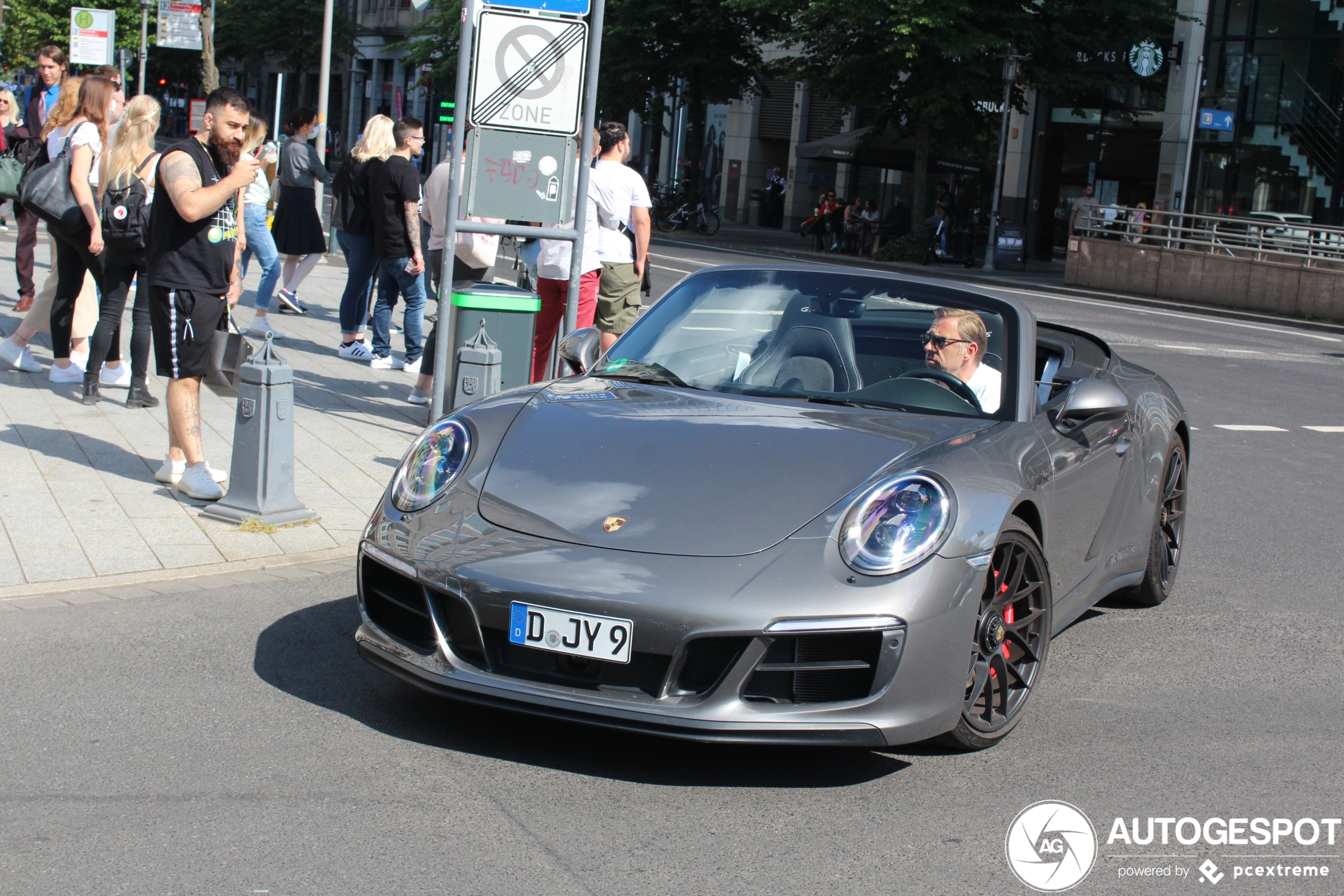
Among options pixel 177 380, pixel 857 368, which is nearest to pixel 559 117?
pixel 177 380

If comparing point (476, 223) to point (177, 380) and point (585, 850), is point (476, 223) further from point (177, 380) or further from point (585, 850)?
point (585, 850)

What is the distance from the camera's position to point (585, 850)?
10.8 ft

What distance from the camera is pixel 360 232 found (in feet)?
36.0

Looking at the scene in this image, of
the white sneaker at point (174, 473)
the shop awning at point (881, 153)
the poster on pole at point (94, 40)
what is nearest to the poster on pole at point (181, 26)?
the poster on pole at point (94, 40)

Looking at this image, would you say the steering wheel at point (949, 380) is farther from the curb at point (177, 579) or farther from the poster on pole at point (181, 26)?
the poster on pole at point (181, 26)

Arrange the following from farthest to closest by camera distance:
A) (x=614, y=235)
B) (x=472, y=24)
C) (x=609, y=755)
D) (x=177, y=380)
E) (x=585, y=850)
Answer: (x=614, y=235) → (x=472, y=24) → (x=177, y=380) → (x=609, y=755) → (x=585, y=850)

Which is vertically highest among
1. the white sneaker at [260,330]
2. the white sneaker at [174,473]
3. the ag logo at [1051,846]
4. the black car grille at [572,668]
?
the white sneaker at [260,330]

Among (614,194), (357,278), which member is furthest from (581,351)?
(357,278)

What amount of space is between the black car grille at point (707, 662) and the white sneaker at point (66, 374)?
678cm

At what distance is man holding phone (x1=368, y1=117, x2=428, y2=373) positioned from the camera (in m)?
10.5

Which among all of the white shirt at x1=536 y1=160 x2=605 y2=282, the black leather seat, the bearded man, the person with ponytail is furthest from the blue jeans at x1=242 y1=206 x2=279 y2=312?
the black leather seat

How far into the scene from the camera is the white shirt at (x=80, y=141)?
28.0 feet

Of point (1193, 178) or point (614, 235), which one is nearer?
point (614, 235)

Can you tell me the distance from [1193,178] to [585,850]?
33856 mm
